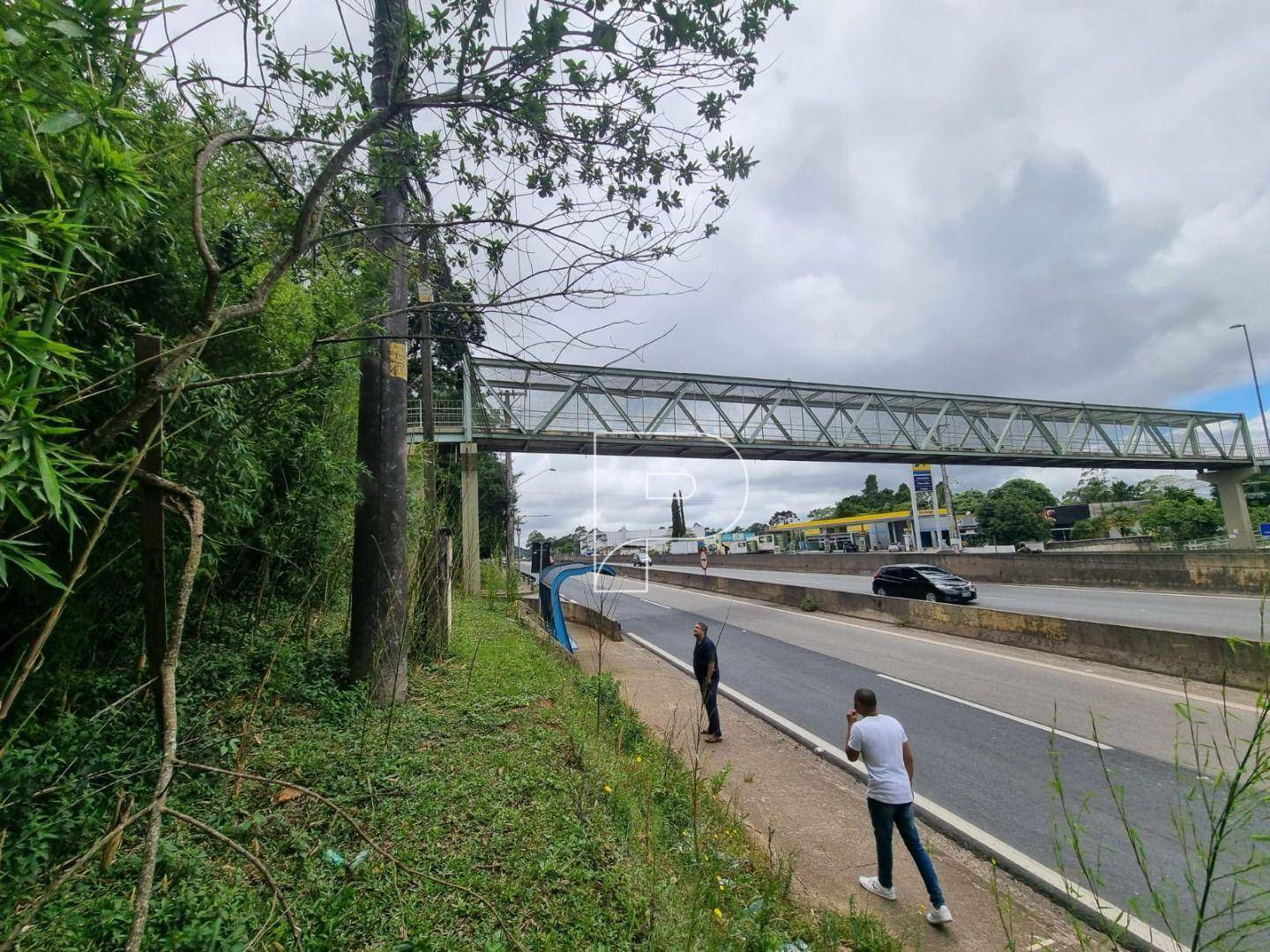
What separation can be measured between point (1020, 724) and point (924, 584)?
11.4m

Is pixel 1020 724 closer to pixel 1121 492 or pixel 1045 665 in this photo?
pixel 1045 665

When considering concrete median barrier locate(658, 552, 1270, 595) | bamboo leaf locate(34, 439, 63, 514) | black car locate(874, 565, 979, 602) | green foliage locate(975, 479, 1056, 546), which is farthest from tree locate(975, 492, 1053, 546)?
bamboo leaf locate(34, 439, 63, 514)

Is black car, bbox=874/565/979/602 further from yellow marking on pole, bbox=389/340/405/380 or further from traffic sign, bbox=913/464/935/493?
traffic sign, bbox=913/464/935/493

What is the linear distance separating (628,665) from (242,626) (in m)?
8.51

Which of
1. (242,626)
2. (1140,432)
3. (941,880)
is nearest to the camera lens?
(941,880)

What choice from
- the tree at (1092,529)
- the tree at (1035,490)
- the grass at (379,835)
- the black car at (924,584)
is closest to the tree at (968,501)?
the tree at (1035,490)

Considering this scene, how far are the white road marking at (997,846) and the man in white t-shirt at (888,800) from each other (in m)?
0.78

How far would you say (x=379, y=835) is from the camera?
11.0 feet

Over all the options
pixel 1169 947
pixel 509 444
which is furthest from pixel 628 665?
pixel 509 444

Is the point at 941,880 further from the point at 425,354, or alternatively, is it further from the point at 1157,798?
the point at 425,354

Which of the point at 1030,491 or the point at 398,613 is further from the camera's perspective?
the point at 1030,491

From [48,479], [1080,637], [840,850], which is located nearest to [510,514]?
[1080,637]

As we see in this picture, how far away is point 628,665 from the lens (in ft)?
41.4

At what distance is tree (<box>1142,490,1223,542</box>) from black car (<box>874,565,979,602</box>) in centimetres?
3227
